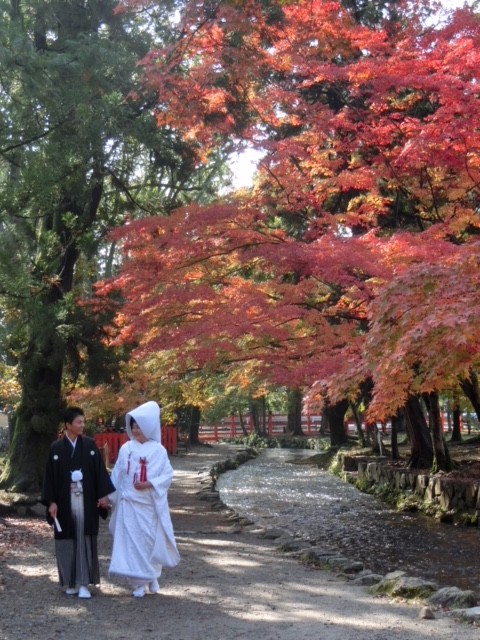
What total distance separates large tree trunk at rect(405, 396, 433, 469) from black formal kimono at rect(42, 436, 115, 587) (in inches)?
461

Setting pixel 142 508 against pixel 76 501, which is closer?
pixel 76 501

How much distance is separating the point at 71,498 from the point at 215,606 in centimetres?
143

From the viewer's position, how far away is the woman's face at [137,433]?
652cm

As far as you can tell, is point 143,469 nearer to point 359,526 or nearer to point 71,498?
point 71,498

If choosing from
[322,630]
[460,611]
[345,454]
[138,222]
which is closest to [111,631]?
[322,630]

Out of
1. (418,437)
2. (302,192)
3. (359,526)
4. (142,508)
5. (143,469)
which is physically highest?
(302,192)

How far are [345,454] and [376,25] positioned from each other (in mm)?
12490

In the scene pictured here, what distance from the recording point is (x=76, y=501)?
6.37 meters

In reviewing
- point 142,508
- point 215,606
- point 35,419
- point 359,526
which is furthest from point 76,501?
point 359,526

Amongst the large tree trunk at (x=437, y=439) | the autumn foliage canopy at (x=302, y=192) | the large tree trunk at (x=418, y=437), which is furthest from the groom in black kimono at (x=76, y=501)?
the large tree trunk at (x=418, y=437)

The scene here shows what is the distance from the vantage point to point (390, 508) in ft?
50.4

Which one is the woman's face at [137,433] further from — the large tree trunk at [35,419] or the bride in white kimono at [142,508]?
the large tree trunk at [35,419]

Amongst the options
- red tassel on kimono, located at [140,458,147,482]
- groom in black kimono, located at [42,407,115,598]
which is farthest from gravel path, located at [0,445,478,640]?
red tassel on kimono, located at [140,458,147,482]

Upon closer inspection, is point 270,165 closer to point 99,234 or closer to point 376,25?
point 99,234
